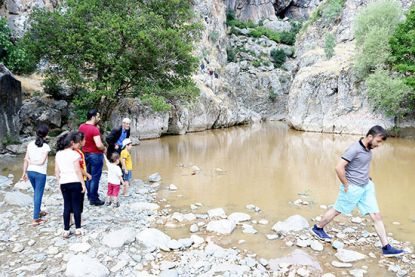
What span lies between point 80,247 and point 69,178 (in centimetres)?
109

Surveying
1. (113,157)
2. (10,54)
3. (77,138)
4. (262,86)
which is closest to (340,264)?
(77,138)

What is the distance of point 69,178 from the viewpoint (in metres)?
5.29

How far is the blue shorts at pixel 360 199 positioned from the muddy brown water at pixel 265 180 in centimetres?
88

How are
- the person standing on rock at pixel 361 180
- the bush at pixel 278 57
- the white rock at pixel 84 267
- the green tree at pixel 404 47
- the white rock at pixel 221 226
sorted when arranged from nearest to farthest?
the white rock at pixel 84 267
the person standing on rock at pixel 361 180
the white rock at pixel 221 226
the green tree at pixel 404 47
the bush at pixel 278 57

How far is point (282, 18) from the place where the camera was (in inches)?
2613

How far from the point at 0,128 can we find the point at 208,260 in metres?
11.5

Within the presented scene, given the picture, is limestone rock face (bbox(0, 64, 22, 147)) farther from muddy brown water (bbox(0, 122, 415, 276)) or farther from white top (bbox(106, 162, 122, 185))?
white top (bbox(106, 162, 122, 185))

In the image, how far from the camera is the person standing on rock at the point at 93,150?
6828mm

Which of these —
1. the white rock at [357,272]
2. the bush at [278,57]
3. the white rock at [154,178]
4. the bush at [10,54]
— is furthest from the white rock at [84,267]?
the bush at [278,57]

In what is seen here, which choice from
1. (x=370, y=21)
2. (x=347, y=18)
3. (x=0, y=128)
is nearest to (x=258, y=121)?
(x=347, y=18)

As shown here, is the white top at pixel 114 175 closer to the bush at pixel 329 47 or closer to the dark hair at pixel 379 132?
the dark hair at pixel 379 132

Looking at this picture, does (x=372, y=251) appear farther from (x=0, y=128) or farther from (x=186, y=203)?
(x=0, y=128)

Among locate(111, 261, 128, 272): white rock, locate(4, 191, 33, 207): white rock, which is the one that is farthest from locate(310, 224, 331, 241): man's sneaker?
locate(4, 191, 33, 207): white rock

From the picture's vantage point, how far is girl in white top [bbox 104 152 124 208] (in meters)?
7.10
